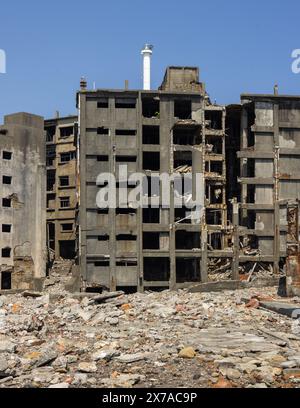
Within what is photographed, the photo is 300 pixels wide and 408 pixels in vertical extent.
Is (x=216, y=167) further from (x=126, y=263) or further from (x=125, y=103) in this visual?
(x=126, y=263)

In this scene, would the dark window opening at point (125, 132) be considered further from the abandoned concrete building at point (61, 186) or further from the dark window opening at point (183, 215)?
the abandoned concrete building at point (61, 186)

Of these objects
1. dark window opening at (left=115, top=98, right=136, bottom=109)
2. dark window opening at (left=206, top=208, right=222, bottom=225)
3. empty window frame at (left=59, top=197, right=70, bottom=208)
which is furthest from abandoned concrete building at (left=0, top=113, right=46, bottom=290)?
dark window opening at (left=206, top=208, right=222, bottom=225)

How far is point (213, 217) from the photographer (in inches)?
1881

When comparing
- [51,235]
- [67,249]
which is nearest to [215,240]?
[67,249]

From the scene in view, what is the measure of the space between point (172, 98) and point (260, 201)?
10188 millimetres

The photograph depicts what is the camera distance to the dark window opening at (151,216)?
44469mm

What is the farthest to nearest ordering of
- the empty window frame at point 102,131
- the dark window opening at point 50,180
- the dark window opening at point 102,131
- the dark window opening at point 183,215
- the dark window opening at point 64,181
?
the dark window opening at point 50,180, the dark window opening at point 64,181, the dark window opening at point 183,215, the dark window opening at point 102,131, the empty window frame at point 102,131

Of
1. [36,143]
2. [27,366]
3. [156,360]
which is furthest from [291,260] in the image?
[36,143]

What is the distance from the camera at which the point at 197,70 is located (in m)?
46.4

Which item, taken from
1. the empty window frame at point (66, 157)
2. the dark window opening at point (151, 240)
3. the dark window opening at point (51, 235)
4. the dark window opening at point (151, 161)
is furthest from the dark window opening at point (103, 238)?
the empty window frame at point (66, 157)

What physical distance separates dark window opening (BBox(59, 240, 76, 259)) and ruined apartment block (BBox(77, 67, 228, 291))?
49.6 feet

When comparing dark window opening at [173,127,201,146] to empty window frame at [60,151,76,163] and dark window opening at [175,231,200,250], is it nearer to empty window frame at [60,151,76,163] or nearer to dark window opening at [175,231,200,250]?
dark window opening at [175,231,200,250]

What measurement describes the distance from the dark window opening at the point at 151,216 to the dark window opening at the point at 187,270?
3.47m
